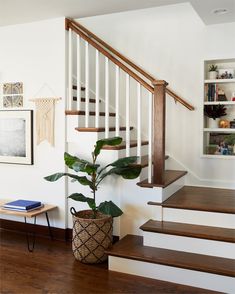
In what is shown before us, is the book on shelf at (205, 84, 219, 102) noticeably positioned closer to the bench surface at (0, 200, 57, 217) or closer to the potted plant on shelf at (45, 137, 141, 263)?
the potted plant on shelf at (45, 137, 141, 263)

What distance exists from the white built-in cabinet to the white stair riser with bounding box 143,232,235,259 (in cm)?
155

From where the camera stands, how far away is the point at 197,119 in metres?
4.31

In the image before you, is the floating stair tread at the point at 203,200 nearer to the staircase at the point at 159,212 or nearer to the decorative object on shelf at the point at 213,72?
the staircase at the point at 159,212

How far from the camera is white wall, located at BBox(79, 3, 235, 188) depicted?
4.20 meters

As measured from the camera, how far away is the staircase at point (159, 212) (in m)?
2.85

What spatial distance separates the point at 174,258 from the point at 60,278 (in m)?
1.03

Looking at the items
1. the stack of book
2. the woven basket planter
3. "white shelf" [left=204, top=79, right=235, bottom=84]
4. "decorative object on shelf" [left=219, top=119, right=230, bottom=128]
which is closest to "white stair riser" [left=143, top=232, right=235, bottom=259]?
the woven basket planter

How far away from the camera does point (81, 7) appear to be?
142 inches

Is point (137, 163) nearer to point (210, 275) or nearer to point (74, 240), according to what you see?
point (74, 240)

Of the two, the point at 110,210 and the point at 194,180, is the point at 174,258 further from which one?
the point at 194,180

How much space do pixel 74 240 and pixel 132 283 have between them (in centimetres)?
77

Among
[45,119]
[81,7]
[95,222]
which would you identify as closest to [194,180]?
[95,222]

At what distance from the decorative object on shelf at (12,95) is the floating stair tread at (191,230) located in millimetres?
2257

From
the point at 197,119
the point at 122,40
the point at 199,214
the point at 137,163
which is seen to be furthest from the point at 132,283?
the point at 122,40
